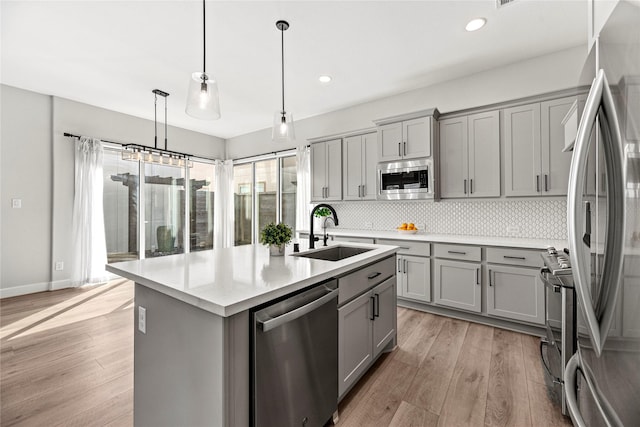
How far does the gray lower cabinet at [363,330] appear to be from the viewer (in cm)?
173

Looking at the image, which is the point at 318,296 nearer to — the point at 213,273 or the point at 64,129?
the point at 213,273

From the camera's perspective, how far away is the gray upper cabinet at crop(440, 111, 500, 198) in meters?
3.22

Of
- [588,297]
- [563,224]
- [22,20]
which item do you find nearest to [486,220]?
[563,224]

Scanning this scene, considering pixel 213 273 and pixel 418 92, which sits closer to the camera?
pixel 213 273

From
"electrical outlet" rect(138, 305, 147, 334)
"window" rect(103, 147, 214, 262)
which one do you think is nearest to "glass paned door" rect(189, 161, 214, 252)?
"window" rect(103, 147, 214, 262)

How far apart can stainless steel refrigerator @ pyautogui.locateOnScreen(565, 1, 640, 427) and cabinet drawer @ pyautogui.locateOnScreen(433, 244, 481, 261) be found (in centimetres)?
245

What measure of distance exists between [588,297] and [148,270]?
1793 millimetres

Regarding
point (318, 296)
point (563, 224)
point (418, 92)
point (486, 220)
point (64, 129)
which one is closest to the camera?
point (318, 296)

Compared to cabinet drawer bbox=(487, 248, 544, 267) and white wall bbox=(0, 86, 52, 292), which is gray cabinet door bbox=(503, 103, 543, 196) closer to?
cabinet drawer bbox=(487, 248, 544, 267)

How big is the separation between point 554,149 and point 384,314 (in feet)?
8.07

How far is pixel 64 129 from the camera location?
14.2 ft

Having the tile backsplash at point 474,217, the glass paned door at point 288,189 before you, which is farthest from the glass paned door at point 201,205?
the tile backsplash at point 474,217

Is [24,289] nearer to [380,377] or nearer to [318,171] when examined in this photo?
[318,171]

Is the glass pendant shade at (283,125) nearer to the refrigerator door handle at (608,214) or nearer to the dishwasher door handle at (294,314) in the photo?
the dishwasher door handle at (294,314)
